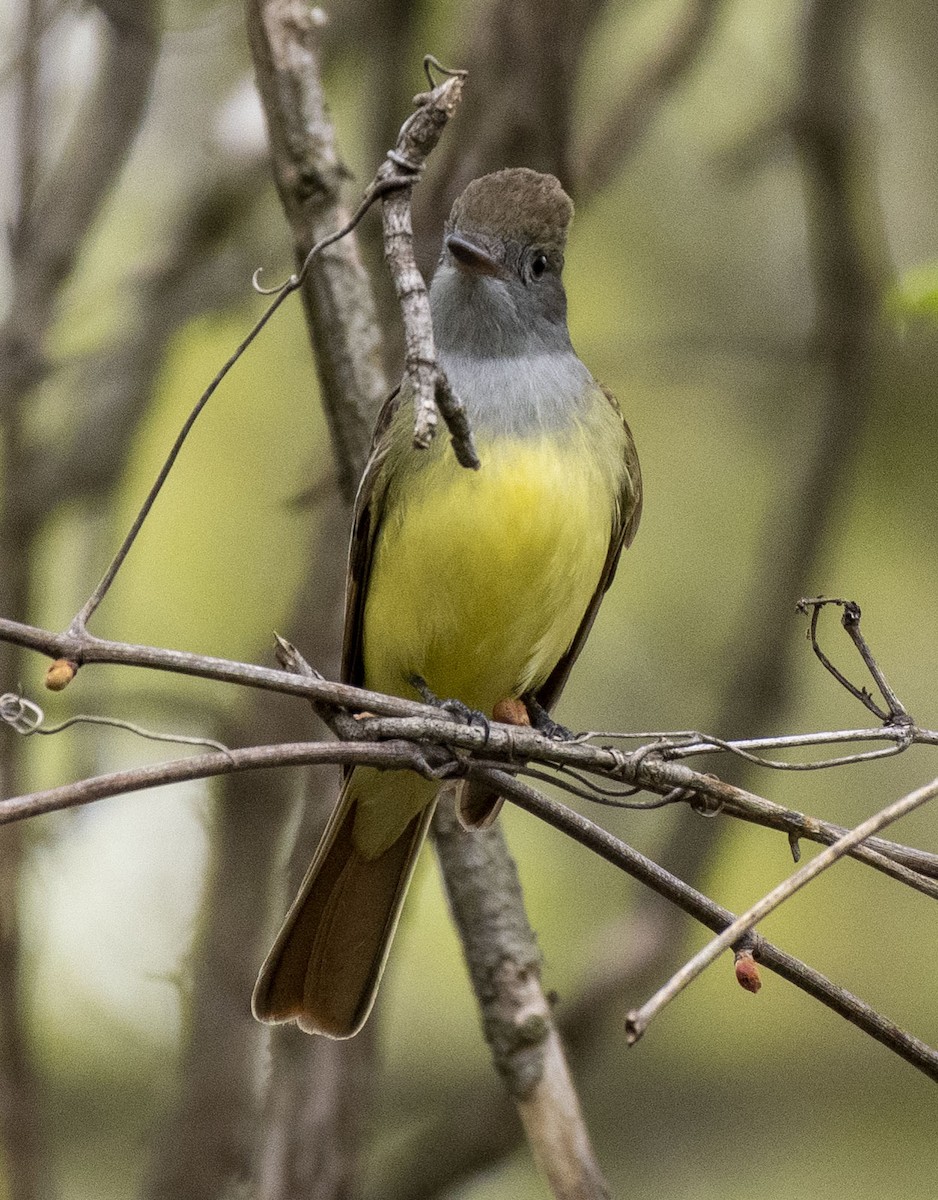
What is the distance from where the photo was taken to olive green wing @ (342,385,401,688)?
3.39m

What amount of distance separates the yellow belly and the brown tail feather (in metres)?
0.35

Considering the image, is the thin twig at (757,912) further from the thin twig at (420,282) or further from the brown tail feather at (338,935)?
the brown tail feather at (338,935)

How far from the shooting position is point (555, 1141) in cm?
304

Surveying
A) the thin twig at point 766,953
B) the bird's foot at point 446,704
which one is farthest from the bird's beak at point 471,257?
the thin twig at point 766,953

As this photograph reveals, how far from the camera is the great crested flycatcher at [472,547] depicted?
3.19m

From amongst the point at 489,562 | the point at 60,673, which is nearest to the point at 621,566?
the point at 489,562

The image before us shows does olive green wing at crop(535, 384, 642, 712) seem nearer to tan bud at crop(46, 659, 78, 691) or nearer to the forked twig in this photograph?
the forked twig

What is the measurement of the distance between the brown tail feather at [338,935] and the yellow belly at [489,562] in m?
0.35

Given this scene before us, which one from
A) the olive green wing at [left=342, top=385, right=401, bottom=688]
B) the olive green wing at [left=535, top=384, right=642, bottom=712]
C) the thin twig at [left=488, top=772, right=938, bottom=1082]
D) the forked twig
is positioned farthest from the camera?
the olive green wing at [left=535, top=384, right=642, bottom=712]

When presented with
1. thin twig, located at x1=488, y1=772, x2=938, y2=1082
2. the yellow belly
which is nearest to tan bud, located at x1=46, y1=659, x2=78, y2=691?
thin twig, located at x1=488, y1=772, x2=938, y2=1082

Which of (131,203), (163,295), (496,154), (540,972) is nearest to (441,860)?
(540,972)

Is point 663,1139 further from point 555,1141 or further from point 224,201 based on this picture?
point 224,201

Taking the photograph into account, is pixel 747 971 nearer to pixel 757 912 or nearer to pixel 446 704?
pixel 757 912

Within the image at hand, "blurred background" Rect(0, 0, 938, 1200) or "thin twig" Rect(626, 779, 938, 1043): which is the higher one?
"blurred background" Rect(0, 0, 938, 1200)
